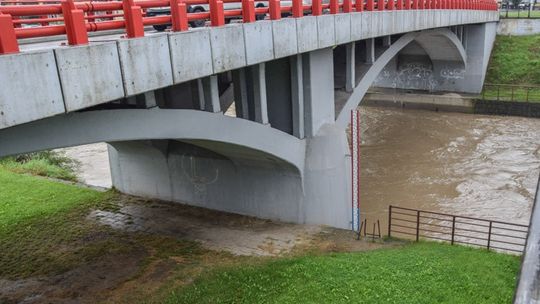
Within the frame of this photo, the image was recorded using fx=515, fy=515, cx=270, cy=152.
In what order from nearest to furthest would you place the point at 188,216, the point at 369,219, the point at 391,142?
1. the point at 188,216
2. the point at 369,219
3. the point at 391,142

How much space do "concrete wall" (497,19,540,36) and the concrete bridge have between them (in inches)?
673

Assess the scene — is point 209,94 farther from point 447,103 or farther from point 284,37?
point 447,103

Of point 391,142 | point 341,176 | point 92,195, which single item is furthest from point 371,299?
point 391,142

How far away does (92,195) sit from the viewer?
15820 mm

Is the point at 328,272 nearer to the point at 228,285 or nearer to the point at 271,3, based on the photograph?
the point at 228,285

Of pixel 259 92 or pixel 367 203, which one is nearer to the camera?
pixel 259 92

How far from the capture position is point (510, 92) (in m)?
29.5

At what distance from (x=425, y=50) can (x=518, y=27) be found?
9760 mm

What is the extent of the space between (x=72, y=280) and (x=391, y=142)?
1641 cm

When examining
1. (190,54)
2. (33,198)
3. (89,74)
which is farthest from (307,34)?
(33,198)

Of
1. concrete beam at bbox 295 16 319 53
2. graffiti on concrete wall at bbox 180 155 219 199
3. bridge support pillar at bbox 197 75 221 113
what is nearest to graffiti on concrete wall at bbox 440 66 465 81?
graffiti on concrete wall at bbox 180 155 219 199

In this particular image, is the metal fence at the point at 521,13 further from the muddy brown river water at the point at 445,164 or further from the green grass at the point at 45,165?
the green grass at the point at 45,165

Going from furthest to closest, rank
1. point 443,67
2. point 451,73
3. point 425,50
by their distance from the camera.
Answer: point 443,67 → point 451,73 → point 425,50

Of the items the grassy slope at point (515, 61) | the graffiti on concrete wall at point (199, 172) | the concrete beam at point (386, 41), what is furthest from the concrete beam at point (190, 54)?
the grassy slope at point (515, 61)
